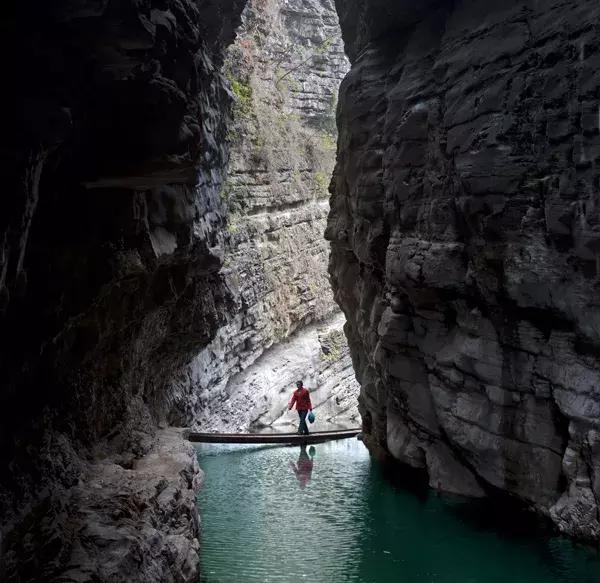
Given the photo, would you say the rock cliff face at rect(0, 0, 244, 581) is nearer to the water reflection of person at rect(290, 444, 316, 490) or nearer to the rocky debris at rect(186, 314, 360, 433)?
the water reflection of person at rect(290, 444, 316, 490)

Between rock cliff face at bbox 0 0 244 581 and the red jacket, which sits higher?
rock cliff face at bbox 0 0 244 581

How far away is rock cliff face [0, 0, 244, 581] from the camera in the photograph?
20.7 feet

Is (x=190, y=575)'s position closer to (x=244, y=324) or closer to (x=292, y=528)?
(x=292, y=528)

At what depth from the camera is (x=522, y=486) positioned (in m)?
11.1

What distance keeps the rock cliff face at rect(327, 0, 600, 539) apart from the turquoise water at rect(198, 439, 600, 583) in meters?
0.67

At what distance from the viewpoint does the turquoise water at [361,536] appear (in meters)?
10.2

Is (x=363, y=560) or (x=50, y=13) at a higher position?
(x=50, y=13)

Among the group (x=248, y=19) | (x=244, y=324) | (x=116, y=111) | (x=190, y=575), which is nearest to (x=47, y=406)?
(x=190, y=575)

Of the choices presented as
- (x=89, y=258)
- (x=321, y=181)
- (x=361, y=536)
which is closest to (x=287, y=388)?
(x=321, y=181)

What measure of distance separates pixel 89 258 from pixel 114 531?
12.0 ft

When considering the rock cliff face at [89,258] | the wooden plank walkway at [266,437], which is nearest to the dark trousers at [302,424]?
the wooden plank walkway at [266,437]

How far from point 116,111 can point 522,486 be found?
8.52 m

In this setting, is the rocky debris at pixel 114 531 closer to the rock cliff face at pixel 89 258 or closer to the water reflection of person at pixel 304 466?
the rock cliff face at pixel 89 258

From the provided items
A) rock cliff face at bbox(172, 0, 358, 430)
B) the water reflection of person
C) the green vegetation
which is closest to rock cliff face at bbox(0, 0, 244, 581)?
the water reflection of person
